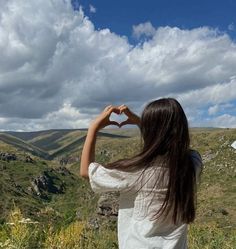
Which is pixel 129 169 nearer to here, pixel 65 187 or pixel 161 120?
pixel 161 120

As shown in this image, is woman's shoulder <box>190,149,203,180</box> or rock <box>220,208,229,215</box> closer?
woman's shoulder <box>190,149,203,180</box>

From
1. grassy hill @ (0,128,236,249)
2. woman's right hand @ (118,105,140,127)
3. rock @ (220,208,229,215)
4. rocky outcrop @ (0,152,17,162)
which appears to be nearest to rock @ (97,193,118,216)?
grassy hill @ (0,128,236,249)

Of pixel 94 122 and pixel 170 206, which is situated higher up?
pixel 94 122

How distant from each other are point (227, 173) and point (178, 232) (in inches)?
2982

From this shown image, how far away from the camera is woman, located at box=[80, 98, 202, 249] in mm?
3186

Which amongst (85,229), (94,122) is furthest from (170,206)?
(85,229)

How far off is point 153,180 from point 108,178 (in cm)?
28

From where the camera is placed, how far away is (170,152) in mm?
3264

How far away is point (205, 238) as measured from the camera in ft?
22.9

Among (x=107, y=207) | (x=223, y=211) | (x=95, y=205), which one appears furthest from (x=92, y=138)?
(x=223, y=211)

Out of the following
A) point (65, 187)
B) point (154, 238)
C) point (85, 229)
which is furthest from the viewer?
point (65, 187)

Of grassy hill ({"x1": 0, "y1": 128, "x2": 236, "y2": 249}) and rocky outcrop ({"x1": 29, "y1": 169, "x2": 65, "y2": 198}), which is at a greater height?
grassy hill ({"x1": 0, "y1": 128, "x2": 236, "y2": 249})

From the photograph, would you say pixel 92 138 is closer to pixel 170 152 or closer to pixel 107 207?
pixel 170 152

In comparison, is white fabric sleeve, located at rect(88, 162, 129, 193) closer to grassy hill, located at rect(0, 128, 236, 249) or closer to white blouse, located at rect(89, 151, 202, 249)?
white blouse, located at rect(89, 151, 202, 249)
